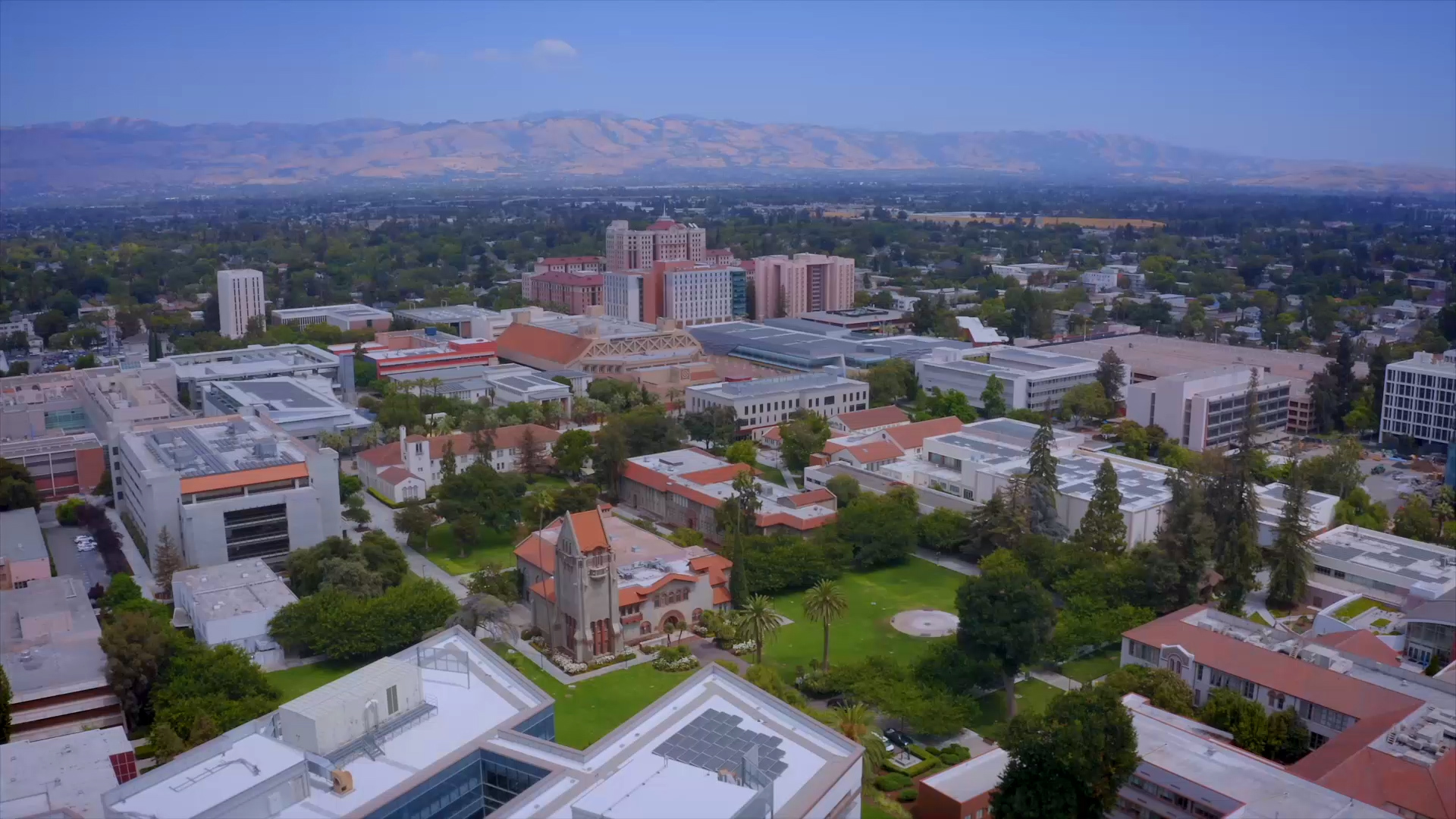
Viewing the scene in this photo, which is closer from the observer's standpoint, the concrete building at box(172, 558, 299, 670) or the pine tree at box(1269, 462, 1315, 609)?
the concrete building at box(172, 558, 299, 670)

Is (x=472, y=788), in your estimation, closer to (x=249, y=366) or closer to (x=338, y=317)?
(x=249, y=366)

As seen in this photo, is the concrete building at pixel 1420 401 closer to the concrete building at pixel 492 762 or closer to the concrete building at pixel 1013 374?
the concrete building at pixel 1013 374

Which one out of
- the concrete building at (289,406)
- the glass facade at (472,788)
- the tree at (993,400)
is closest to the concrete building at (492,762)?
the glass facade at (472,788)

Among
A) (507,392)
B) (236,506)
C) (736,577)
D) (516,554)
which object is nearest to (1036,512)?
(736,577)

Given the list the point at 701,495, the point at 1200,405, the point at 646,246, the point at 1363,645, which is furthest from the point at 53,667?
the point at 646,246

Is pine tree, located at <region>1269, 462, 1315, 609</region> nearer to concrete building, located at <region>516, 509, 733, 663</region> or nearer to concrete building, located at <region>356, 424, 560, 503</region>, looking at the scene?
concrete building, located at <region>516, 509, 733, 663</region>

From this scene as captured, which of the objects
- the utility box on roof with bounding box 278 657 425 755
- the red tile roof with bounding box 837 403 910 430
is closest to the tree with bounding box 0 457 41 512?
the utility box on roof with bounding box 278 657 425 755
